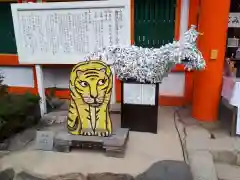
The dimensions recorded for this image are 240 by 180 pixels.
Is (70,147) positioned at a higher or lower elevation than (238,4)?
lower

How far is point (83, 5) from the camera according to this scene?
9.53 feet

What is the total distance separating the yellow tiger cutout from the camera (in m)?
2.33

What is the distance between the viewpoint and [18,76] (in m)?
4.04

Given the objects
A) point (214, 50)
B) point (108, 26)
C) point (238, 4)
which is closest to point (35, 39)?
point (108, 26)

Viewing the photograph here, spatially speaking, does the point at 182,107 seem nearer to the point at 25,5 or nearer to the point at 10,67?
the point at 25,5

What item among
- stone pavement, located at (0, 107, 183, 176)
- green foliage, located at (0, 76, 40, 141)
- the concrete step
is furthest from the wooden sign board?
the concrete step

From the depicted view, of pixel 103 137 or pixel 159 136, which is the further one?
pixel 159 136

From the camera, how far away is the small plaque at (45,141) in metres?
2.39

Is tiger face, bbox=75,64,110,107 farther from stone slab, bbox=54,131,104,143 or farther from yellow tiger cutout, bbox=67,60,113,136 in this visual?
stone slab, bbox=54,131,104,143

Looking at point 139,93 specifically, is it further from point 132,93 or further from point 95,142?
point 95,142

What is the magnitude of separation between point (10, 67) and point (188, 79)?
2.92 m

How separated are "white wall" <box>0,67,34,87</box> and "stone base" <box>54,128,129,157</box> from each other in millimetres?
1943

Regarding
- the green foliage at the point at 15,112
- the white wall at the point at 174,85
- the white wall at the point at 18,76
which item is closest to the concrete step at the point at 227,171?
the white wall at the point at 174,85

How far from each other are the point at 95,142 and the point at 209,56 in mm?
1687
